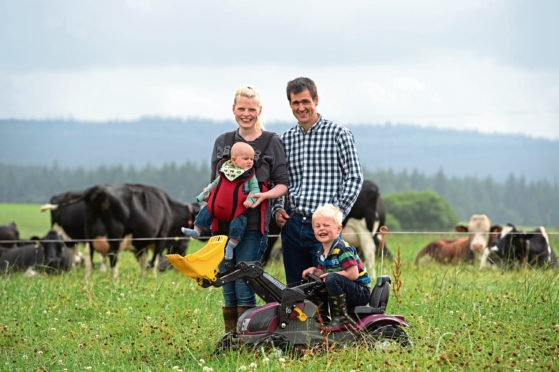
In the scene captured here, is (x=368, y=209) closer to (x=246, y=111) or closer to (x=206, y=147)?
(x=246, y=111)

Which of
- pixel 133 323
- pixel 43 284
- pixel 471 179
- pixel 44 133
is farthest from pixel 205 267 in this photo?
pixel 44 133

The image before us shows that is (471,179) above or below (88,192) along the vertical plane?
below

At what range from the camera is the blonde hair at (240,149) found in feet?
15.8

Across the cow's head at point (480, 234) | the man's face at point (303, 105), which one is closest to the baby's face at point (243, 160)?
the man's face at point (303, 105)

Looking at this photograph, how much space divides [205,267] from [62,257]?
861 cm

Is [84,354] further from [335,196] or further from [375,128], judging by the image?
[375,128]

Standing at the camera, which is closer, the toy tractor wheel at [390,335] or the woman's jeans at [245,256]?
the toy tractor wheel at [390,335]

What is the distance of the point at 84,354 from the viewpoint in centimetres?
538

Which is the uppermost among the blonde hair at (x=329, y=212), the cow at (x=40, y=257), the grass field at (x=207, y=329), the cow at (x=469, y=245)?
the blonde hair at (x=329, y=212)

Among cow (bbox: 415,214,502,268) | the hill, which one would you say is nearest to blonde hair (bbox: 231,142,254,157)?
cow (bbox: 415,214,502,268)

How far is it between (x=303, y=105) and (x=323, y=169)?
49 centimetres

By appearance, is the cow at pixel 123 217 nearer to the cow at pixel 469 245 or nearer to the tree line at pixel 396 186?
the cow at pixel 469 245

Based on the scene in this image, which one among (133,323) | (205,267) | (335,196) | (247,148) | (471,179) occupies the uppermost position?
(247,148)

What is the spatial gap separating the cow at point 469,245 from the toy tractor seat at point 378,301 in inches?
272
